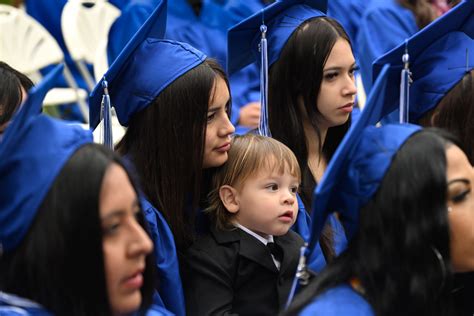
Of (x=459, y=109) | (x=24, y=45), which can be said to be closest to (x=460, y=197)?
(x=459, y=109)

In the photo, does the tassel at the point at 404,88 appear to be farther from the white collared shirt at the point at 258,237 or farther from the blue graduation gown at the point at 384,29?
the blue graduation gown at the point at 384,29

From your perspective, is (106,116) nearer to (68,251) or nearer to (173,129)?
(173,129)

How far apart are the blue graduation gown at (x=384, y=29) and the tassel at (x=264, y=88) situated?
1862mm

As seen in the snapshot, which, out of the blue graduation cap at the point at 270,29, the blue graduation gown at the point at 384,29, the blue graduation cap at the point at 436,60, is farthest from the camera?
the blue graduation gown at the point at 384,29

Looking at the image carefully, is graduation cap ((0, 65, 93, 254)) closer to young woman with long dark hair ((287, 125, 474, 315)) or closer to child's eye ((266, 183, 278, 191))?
young woman with long dark hair ((287, 125, 474, 315))

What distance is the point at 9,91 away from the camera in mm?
2938

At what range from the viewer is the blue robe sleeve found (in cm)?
258

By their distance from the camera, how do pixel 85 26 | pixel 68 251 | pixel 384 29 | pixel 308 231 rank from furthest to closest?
pixel 384 29 → pixel 85 26 → pixel 308 231 → pixel 68 251

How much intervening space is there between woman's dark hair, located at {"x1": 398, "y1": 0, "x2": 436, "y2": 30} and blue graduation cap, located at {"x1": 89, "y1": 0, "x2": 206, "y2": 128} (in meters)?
2.43

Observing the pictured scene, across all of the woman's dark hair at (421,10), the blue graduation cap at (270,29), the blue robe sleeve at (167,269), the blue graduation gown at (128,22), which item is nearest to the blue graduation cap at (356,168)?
the blue robe sleeve at (167,269)

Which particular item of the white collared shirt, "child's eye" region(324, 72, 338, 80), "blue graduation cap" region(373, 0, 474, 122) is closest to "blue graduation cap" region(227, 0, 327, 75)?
"child's eye" region(324, 72, 338, 80)

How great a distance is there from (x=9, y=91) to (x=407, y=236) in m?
1.48

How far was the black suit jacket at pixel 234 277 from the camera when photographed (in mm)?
2557

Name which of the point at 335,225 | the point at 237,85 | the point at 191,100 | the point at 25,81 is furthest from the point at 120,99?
the point at 237,85
